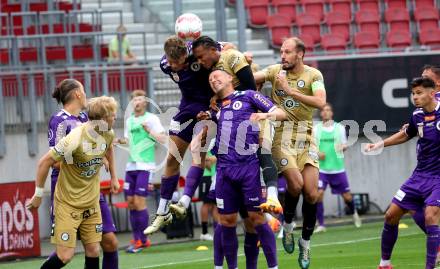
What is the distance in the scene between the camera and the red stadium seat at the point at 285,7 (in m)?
24.6

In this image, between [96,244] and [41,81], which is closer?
[96,244]

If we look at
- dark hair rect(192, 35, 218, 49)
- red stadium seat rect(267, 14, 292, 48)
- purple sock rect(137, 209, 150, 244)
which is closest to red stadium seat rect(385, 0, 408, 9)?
red stadium seat rect(267, 14, 292, 48)

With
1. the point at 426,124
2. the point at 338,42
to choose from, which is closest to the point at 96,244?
the point at 426,124

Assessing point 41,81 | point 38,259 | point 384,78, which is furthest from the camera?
point 384,78

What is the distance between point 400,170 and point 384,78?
197 centimetres

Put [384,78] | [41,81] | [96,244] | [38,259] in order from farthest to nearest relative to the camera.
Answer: [384,78] → [41,81] → [38,259] → [96,244]

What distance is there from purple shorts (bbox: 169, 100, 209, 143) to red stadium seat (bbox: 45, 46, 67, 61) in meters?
9.02

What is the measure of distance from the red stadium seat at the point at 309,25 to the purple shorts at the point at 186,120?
11655 millimetres

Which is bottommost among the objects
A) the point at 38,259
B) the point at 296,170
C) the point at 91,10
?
the point at 38,259

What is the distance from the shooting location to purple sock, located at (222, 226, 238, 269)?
12.0m

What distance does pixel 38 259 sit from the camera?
1750 cm

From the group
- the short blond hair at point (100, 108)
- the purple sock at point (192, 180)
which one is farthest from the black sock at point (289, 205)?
the short blond hair at point (100, 108)

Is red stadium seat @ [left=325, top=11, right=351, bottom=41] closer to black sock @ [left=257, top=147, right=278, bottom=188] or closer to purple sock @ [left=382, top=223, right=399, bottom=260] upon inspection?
purple sock @ [left=382, top=223, right=399, bottom=260]

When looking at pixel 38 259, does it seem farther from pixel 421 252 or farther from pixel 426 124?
pixel 426 124
